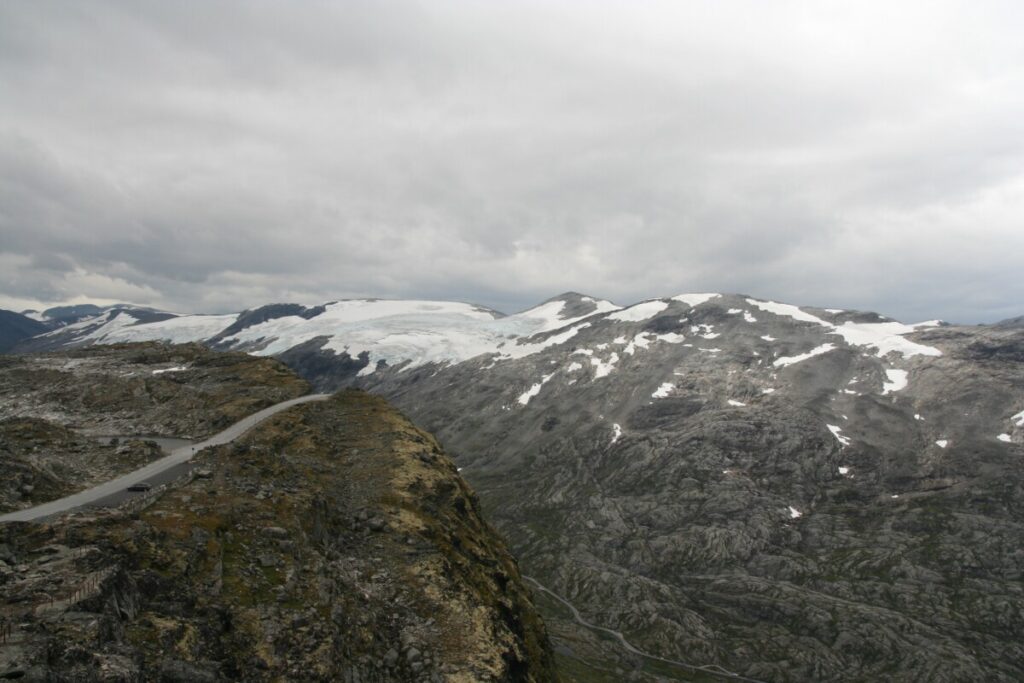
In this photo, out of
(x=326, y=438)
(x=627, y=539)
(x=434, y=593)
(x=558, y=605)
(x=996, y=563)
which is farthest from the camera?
(x=627, y=539)

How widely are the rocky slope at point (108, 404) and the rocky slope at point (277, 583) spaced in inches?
370

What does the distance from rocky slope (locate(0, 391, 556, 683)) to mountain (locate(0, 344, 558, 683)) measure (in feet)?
0.26

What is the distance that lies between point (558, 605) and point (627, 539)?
123 ft

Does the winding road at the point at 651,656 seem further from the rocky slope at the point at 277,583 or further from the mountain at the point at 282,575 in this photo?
the rocky slope at the point at 277,583

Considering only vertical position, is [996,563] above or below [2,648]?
below

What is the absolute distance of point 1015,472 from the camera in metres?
168

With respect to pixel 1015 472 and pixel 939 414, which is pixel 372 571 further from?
pixel 939 414

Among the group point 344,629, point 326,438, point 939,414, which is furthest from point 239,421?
point 939,414

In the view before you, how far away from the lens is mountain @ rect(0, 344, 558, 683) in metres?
19.9

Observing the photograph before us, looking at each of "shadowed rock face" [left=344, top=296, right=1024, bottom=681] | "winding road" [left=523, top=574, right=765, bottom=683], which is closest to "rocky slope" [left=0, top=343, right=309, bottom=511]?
"shadowed rock face" [left=344, top=296, right=1024, bottom=681]

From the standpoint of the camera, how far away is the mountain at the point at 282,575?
1991 cm

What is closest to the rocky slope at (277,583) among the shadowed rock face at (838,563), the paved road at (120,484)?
the paved road at (120,484)

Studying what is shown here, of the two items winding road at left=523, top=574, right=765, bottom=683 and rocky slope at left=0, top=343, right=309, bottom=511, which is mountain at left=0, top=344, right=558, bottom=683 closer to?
rocky slope at left=0, top=343, right=309, bottom=511

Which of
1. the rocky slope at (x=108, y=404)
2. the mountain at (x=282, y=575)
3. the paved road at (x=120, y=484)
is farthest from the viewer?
the rocky slope at (x=108, y=404)
